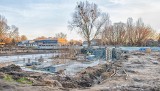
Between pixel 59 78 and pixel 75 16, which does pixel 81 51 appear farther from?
pixel 59 78

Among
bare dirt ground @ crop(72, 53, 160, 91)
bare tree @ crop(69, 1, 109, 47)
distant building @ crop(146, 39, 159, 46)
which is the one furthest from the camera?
distant building @ crop(146, 39, 159, 46)

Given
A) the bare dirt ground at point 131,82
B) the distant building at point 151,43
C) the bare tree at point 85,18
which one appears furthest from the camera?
the distant building at point 151,43

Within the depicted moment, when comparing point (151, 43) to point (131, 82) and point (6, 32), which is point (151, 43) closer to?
point (6, 32)

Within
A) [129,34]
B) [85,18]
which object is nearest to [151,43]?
[129,34]

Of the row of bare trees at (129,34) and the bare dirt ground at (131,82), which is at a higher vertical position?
the row of bare trees at (129,34)

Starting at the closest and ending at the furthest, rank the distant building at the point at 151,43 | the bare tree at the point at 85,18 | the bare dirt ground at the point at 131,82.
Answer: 1. the bare dirt ground at the point at 131,82
2. the bare tree at the point at 85,18
3. the distant building at the point at 151,43

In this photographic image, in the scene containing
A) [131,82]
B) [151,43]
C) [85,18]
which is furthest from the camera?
[151,43]

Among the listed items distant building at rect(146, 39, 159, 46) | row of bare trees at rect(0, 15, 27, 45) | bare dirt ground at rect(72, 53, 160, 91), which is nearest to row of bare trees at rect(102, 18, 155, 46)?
distant building at rect(146, 39, 159, 46)

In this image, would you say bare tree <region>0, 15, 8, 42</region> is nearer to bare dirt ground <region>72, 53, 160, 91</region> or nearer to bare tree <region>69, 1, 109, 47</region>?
bare tree <region>69, 1, 109, 47</region>

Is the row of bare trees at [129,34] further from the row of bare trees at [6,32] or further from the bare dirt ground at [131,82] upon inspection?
the bare dirt ground at [131,82]

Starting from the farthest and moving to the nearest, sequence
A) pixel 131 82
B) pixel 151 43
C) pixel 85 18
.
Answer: pixel 151 43 → pixel 85 18 → pixel 131 82

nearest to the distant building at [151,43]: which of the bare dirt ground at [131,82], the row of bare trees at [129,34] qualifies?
the row of bare trees at [129,34]

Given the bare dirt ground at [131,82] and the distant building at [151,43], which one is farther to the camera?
the distant building at [151,43]

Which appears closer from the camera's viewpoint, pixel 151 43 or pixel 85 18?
pixel 85 18
